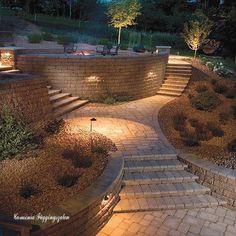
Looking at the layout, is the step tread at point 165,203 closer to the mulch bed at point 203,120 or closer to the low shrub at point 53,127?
the mulch bed at point 203,120

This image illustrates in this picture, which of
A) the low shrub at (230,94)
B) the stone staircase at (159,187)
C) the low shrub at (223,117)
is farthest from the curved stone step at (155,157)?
the low shrub at (230,94)

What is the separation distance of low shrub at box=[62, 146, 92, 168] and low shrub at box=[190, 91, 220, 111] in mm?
7193

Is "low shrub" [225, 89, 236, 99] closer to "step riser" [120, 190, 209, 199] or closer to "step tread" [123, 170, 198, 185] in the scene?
"step tread" [123, 170, 198, 185]

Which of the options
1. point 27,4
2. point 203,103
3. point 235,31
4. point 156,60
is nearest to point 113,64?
point 156,60

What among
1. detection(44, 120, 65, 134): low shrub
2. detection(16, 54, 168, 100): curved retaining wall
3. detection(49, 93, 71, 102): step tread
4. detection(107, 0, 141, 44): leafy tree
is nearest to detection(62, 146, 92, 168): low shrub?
detection(44, 120, 65, 134): low shrub

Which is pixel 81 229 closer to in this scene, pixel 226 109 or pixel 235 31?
pixel 226 109

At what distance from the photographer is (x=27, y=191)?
620cm

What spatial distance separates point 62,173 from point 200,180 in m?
3.91

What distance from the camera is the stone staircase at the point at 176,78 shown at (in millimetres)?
16925

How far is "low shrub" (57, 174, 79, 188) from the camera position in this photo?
21.9 ft

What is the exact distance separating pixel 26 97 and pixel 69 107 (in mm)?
2963

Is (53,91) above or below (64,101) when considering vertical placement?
above

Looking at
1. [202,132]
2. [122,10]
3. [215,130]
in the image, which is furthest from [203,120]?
[122,10]

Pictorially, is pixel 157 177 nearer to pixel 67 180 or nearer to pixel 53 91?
pixel 67 180
